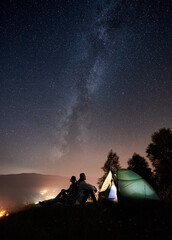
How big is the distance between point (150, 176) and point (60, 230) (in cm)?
2362

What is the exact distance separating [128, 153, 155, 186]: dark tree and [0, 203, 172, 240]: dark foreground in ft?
62.6

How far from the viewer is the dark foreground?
11.7ft

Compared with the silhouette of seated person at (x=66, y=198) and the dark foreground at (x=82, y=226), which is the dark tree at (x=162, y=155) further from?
the silhouette of seated person at (x=66, y=198)

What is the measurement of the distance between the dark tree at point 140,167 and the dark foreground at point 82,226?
19076 mm

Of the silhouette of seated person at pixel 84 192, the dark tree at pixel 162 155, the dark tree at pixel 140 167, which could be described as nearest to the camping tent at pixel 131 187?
the silhouette of seated person at pixel 84 192

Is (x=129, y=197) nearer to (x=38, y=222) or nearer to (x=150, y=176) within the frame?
(x=38, y=222)

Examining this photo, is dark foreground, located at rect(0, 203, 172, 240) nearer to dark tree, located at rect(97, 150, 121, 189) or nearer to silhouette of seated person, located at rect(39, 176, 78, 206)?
silhouette of seated person, located at rect(39, 176, 78, 206)

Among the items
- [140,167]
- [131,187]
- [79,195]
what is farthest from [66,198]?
[140,167]

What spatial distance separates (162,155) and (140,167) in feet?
18.0

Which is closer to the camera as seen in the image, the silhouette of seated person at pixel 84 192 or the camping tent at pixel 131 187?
the silhouette of seated person at pixel 84 192

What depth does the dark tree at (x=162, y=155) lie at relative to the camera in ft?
60.2

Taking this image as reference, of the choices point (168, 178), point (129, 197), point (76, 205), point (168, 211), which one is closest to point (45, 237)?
point (76, 205)

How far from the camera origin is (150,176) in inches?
908

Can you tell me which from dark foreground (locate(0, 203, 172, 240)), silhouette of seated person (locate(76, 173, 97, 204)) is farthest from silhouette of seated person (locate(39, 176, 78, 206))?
dark foreground (locate(0, 203, 172, 240))
